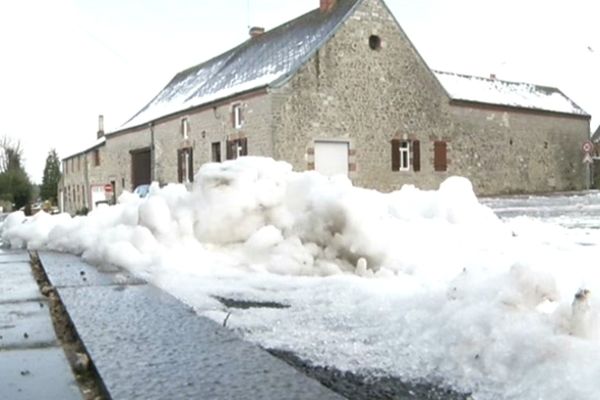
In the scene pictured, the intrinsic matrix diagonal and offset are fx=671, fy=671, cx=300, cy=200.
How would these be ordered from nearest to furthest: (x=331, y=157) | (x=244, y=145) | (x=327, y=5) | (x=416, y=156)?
(x=244, y=145), (x=331, y=157), (x=327, y=5), (x=416, y=156)

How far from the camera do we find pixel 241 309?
3318 mm

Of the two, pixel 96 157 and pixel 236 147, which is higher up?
pixel 96 157

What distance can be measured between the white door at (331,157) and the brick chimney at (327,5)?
19.7ft

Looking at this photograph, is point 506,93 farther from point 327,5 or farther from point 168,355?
point 168,355

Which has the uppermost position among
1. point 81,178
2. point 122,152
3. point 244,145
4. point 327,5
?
point 327,5

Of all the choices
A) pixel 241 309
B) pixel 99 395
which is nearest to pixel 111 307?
pixel 241 309

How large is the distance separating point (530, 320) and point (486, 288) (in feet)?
1.09

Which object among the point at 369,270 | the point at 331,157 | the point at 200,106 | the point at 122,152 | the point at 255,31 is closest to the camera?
the point at 369,270

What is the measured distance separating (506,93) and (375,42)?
11.4 meters

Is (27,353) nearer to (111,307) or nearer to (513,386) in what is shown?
(111,307)

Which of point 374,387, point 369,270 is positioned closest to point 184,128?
point 369,270

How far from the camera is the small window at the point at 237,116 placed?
25844 mm

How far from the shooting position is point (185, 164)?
100ft

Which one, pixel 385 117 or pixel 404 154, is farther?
pixel 404 154
